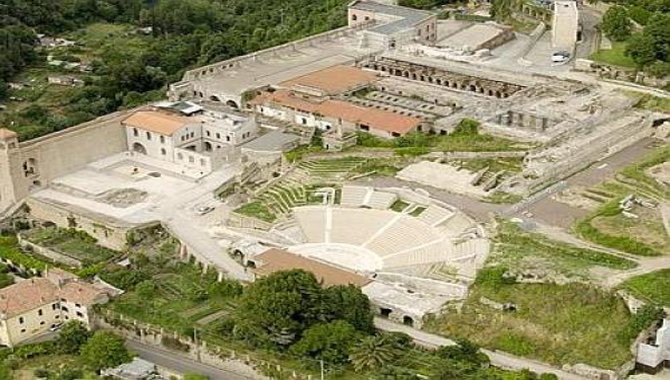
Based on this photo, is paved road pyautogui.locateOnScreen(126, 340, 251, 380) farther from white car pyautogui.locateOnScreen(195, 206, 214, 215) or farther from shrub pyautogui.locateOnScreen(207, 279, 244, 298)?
white car pyautogui.locateOnScreen(195, 206, 214, 215)

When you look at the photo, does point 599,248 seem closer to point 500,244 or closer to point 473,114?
point 500,244

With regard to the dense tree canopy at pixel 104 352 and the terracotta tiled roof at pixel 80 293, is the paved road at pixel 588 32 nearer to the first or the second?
the terracotta tiled roof at pixel 80 293

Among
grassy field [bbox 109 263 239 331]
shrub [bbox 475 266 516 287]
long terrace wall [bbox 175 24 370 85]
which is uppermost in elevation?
long terrace wall [bbox 175 24 370 85]

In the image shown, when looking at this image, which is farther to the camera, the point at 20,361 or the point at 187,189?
the point at 187,189

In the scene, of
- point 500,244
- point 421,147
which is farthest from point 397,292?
point 421,147

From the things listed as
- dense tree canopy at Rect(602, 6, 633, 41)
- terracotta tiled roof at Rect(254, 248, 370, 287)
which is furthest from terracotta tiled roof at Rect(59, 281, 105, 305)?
dense tree canopy at Rect(602, 6, 633, 41)

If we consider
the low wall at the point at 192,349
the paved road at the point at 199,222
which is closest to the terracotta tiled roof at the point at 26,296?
the low wall at the point at 192,349
